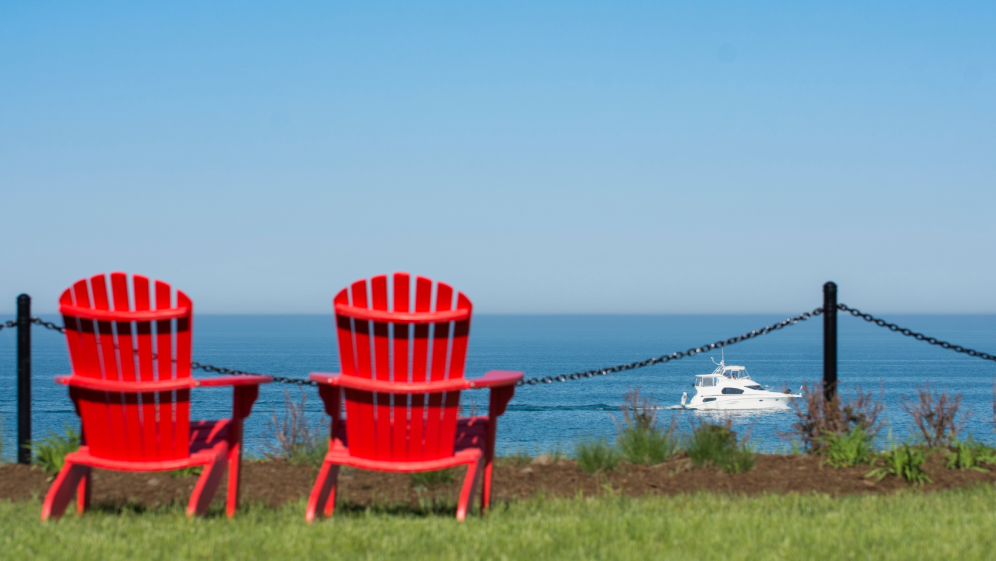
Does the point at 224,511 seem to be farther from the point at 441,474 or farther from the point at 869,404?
the point at 869,404

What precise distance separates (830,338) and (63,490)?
4.74m

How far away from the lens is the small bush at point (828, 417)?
203 inches

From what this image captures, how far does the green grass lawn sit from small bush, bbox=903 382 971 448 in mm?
1578

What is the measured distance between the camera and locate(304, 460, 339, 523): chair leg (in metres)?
3.54

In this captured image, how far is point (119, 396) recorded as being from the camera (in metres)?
3.64

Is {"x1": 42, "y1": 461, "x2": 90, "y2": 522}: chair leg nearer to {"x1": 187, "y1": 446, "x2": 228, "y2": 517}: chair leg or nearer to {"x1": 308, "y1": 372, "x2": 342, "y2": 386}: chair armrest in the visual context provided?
{"x1": 187, "y1": 446, "x2": 228, "y2": 517}: chair leg

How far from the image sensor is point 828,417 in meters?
5.18

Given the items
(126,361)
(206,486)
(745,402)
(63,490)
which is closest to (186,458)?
(206,486)

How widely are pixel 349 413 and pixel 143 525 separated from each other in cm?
102

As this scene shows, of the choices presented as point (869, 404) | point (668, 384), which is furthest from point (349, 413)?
point (668, 384)

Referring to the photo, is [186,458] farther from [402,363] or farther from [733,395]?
[733,395]

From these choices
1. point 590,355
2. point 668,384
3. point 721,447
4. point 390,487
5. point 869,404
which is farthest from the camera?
point 590,355

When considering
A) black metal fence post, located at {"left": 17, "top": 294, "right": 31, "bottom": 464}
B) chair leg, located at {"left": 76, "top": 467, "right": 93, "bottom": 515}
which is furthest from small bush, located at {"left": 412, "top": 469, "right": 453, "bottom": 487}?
black metal fence post, located at {"left": 17, "top": 294, "right": 31, "bottom": 464}

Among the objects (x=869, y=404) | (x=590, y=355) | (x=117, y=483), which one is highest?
(x=869, y=404)
